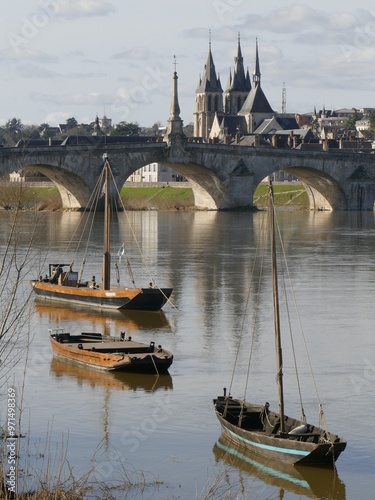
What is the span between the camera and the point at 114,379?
2411cm

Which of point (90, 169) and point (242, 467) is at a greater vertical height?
point (90, 169)

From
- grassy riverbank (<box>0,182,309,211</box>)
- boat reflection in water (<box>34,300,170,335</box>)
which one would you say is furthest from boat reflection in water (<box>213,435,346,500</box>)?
grassy riverbank (<box>0,182,309,211</box>)

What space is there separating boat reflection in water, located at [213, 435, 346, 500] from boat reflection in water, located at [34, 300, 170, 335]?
11847 mm

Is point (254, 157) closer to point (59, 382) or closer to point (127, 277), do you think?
point (127, 277)

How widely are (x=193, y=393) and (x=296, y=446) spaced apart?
16.7 ft

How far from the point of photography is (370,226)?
255 ft

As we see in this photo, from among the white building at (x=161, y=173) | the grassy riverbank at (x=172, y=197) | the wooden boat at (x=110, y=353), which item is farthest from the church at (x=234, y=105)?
the wooden boat at (x=110, y=353)

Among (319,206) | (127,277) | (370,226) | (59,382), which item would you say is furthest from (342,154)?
(59,382)

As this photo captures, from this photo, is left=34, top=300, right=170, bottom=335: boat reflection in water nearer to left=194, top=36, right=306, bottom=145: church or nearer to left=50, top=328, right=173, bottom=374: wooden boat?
left=50, top=328, right=173, bottom=374: wooden boat

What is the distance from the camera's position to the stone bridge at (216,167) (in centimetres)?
8444

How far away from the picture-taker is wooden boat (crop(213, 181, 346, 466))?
1809 centimetres

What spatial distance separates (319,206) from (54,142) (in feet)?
93.2

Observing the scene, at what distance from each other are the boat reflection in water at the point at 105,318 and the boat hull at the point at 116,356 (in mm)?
4408

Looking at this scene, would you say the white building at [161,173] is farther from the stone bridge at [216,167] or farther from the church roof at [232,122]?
the stone bridge at [216,167]
